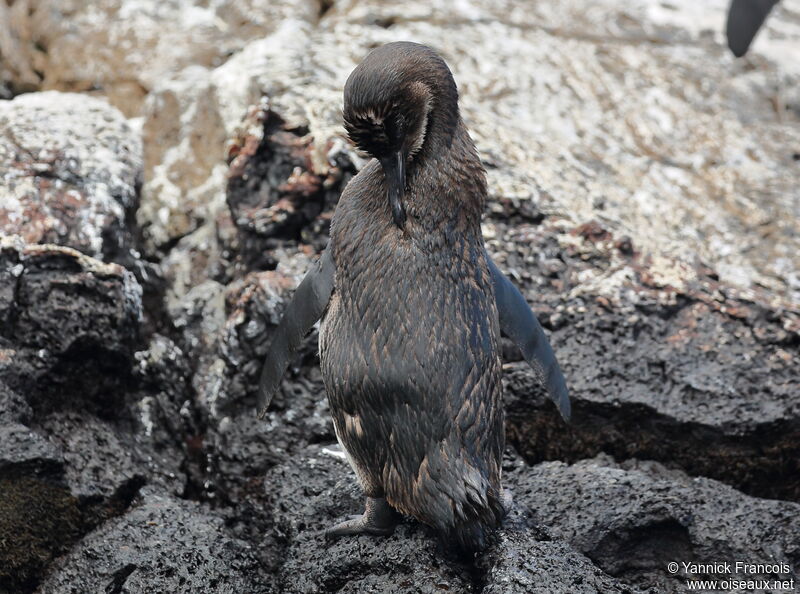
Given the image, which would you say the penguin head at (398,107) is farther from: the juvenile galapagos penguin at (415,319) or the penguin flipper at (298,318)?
the penguin flipper at (298,318)

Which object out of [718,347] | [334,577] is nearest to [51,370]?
[334,577]

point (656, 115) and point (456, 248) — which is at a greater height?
point (456, 248)

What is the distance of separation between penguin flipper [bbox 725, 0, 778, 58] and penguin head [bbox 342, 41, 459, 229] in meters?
3.98

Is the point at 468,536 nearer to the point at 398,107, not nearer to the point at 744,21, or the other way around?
the point at 398,107

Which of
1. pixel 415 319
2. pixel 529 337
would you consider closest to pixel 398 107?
pixel 415 319

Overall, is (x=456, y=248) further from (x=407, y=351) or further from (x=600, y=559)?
(x=600, y=559)

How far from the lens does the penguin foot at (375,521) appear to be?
2.80 meters

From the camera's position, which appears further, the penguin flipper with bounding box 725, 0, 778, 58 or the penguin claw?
the penguin flipper with bounding box 725, 0, 778, 58

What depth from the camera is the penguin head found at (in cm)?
247

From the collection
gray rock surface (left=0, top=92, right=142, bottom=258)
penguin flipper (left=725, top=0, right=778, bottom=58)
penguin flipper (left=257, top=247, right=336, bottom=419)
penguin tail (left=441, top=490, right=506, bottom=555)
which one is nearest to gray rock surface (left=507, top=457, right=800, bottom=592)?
penguin tail (left=441, top=490, right=506, bottom=555)

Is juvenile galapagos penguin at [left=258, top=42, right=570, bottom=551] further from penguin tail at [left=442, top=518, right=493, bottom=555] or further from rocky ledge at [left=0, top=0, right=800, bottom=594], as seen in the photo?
rocky ledge at [left=0, top=0, right=800, bottom=594]

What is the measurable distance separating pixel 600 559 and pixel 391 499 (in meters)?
0.74

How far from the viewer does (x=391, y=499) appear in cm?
274

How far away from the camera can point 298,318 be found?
3064 mm
